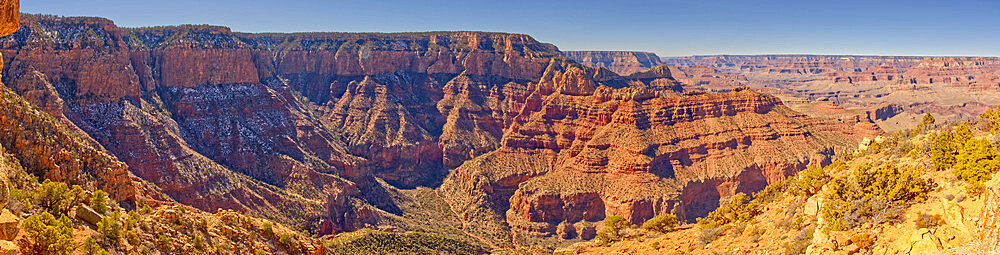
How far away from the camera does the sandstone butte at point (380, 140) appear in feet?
272

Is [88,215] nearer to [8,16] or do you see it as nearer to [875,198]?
[8,16]

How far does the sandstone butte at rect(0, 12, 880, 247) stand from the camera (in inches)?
3260

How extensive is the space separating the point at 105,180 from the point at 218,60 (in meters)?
91.0

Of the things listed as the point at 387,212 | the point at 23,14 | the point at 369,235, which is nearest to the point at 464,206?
the point at 387,212

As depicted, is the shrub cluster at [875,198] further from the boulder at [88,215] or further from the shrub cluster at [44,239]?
the boulder at [88,215]

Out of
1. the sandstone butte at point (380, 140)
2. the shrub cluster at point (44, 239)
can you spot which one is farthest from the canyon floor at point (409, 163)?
the sandstone butte at point (380, 140)

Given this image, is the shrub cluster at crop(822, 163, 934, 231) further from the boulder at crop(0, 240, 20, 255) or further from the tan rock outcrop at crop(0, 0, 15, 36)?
the tan rock outcrop at crop(0, 0, 15, 36)

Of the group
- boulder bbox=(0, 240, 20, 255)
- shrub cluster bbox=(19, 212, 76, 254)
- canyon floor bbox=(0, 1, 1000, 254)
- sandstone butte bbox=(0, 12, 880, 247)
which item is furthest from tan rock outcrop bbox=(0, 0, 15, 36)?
sandstone butte bbox=(0, 12, 880, 247)

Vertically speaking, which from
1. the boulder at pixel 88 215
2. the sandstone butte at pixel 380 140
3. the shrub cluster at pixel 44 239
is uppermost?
the shrub cluster at pixel 44 239

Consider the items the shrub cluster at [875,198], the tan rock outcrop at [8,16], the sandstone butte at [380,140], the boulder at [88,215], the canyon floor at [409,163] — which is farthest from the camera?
the sandstone butte at [380,140]

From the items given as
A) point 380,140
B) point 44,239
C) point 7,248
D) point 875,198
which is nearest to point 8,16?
point 7,248

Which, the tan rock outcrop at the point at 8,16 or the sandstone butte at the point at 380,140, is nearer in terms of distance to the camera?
the tan rock outcrop at the point at 8,16

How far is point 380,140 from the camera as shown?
144 m

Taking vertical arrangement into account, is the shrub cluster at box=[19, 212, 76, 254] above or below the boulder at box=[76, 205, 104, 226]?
above
